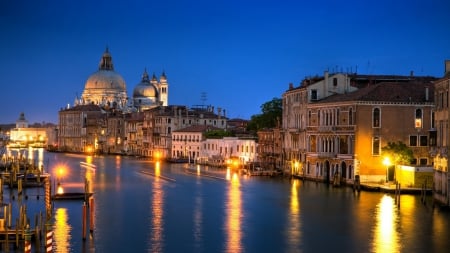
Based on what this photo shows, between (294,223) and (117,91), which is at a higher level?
(117,91)

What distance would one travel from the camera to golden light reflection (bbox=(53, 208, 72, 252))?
17.2 meters

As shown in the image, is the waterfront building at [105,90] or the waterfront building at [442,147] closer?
the waterfront building at [442,147]

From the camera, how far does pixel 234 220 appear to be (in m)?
21.8

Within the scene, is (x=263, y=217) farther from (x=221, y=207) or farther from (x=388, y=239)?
(x=388, y=239)

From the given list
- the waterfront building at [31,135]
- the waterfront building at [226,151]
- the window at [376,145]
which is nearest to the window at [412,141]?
the window at [376,145]

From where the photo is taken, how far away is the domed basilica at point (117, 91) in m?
96.1

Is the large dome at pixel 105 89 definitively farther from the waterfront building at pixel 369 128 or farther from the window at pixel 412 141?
the window at pixel 412 141

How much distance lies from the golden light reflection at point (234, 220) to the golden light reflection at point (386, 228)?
2990mm

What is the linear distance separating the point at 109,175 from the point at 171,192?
10862mm

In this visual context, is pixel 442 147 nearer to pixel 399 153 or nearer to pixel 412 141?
pixel 399 153

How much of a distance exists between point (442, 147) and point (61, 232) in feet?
36.3

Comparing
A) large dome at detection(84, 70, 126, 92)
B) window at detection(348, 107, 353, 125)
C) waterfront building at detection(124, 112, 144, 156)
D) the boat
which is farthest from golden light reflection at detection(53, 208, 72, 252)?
large dome at detection(84, 70, 126, 92)

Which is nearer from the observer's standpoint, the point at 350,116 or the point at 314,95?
the point at 350,116

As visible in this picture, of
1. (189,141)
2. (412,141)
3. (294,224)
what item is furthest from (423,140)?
(189,141)
